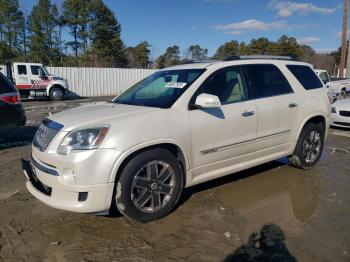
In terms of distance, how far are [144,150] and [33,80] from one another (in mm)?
18308

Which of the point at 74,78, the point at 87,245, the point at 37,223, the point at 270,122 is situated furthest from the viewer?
the point at 74,78

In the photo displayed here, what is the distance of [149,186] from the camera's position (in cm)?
358

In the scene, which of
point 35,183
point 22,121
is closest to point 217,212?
point 35,183

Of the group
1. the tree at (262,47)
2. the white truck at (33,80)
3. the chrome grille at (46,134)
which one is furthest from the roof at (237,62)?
the tree at (262,47)

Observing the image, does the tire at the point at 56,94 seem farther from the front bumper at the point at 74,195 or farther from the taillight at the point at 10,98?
the front bumper at the point at 74,195

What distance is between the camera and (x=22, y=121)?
7125 millimetres

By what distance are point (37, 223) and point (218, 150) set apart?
2.24m

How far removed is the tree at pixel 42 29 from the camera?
142 feet

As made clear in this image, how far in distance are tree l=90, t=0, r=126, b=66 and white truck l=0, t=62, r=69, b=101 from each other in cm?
2607

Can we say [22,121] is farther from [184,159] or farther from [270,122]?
[270,122]

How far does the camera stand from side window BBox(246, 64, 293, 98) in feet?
15.2

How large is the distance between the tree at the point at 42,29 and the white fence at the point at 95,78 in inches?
781

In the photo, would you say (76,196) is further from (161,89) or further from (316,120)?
(316,120)

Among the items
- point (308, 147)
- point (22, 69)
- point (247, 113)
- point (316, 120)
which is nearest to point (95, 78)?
point (22, 69)
